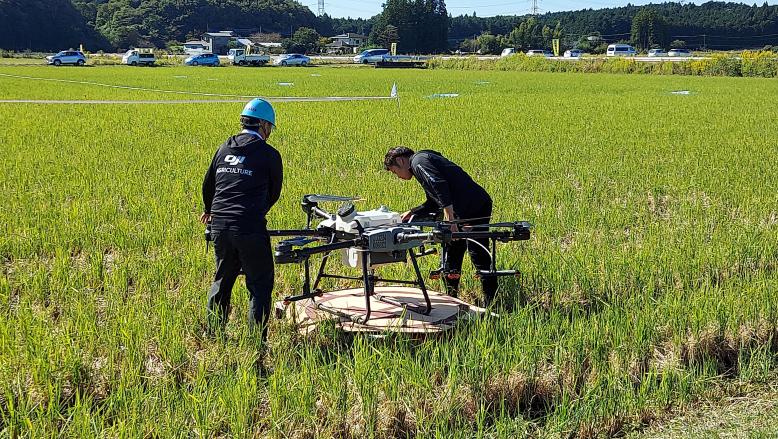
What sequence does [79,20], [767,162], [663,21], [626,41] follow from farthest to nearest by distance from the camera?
[626,41], [663,21], [79,20], [767,162]

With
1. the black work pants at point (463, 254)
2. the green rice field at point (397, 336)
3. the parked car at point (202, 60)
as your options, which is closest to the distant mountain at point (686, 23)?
the parked car at point (202, 60)

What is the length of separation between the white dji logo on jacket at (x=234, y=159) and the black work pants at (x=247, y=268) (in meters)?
0.39

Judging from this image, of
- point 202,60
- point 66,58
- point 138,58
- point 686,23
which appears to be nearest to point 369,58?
point 202,60

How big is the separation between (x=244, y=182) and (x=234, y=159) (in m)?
0.15

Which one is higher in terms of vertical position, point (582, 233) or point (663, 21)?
point (663, 21)

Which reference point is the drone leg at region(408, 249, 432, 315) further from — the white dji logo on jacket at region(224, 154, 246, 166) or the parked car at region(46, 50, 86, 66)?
the parked car at region(46, 50, 86, 66)

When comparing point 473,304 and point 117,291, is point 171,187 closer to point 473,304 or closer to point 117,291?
point 117,291

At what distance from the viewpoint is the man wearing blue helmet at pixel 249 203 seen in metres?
4.42

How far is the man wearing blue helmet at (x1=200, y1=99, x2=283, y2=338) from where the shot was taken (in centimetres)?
442

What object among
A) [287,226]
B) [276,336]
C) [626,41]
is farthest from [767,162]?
[626,41]

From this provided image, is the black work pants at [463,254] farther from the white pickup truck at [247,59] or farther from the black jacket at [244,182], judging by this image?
the white pickup truck at [247,59]

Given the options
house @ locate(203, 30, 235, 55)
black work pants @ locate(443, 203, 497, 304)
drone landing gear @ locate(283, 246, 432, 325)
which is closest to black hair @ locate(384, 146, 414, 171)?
drone landing gear @ locate(283, 246, 432, 325)

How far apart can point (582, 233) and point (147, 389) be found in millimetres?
4636

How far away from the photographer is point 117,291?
17.9 ft
